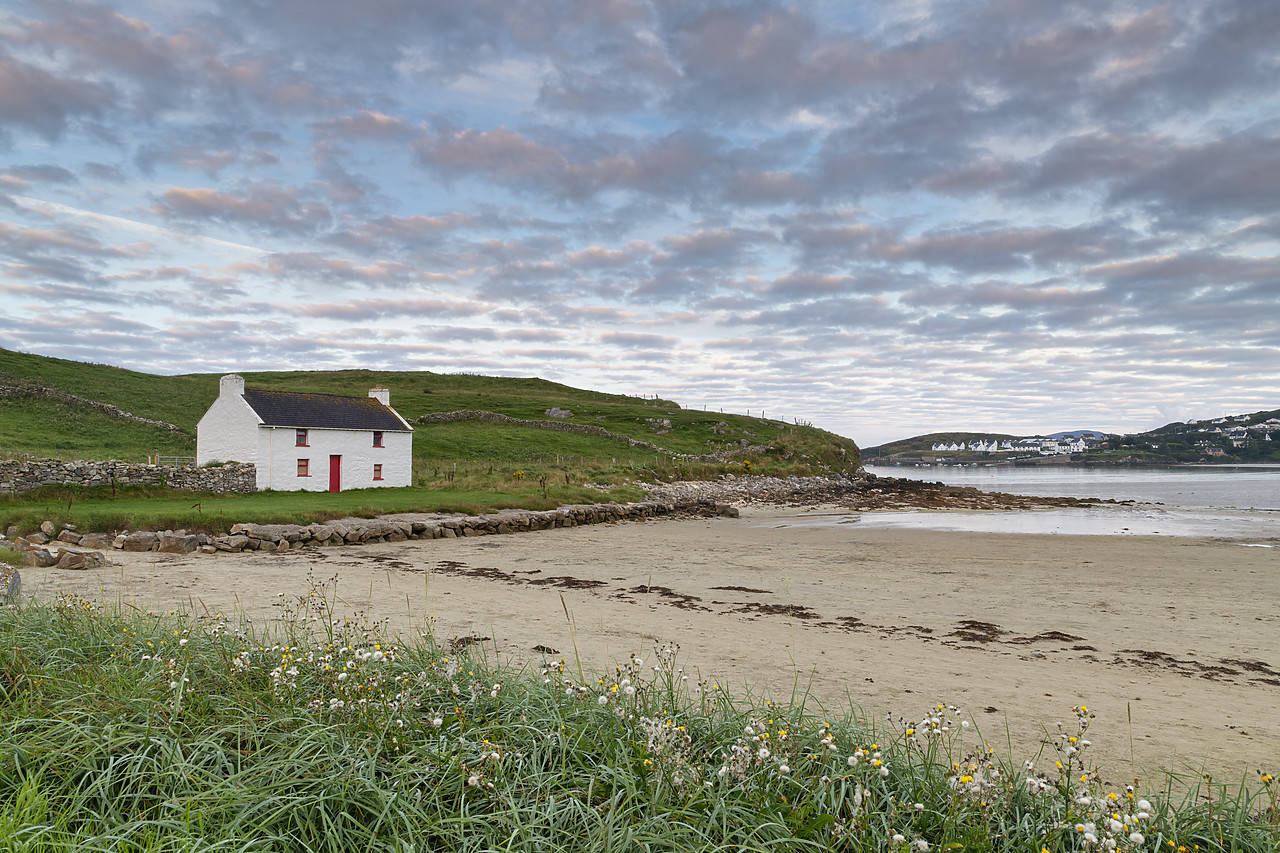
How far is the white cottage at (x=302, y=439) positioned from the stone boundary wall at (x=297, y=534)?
38.6 feet

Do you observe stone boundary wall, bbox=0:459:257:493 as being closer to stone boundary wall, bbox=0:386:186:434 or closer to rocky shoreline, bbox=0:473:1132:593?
rocky shoreline, bbox=0:473:1132:593

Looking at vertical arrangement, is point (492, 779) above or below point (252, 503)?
above

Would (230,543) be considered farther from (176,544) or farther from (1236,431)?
(1236,431)

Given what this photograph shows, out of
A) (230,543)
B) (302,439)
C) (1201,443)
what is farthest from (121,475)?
(1201,443)

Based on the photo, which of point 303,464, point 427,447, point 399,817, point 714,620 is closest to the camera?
point 399,817

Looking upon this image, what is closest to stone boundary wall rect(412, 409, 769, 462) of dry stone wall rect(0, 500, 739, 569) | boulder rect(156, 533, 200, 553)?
dry stone wall rect(0, 500, 739, 569)

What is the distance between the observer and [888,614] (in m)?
13.4

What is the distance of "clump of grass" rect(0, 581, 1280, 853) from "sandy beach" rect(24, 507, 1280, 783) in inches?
47.9

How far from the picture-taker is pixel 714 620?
1255cm

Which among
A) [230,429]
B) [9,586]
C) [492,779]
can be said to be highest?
[230,429]

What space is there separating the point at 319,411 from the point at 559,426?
37293 millimetres

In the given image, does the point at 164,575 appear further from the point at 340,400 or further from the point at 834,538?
the point at 340,400

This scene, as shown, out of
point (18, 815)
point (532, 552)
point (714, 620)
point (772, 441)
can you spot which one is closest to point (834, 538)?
point (532, 552)

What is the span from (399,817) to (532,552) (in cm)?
1852
